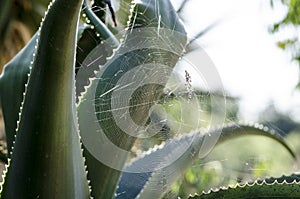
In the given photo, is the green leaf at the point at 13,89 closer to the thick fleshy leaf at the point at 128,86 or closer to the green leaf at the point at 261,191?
the thick fleshy leaf at the point at 128,86

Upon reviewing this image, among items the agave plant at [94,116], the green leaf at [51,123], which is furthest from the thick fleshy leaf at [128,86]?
the green leaf at [51,123]

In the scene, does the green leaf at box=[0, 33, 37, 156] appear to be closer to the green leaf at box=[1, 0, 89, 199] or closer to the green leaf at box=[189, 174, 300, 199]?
the green leaf at box=[1, 0, 89, 199]

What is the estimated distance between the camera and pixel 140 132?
0.91 meters

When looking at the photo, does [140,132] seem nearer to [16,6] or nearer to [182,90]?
[182,90]

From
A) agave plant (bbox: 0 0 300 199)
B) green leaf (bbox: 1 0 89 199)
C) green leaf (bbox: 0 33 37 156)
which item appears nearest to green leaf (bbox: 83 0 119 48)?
agave plant (bbox: 0 0 300 199)

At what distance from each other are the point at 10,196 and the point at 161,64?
0.29m

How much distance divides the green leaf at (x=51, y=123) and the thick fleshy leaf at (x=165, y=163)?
248 mm

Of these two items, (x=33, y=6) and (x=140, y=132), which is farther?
(x=33, y=6)

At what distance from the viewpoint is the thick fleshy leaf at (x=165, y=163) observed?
39.0 inches

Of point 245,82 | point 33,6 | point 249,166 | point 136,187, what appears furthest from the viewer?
point 33,6

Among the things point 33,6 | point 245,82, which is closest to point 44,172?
point 245,82

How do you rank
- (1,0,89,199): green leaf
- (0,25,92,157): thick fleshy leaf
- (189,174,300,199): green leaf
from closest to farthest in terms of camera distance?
(1,0,89,199): green leaf < (189,174,300,199): green leaf < (0,25,92,157): thick fleshy leaf

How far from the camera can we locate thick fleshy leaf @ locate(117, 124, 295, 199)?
3.25 ft

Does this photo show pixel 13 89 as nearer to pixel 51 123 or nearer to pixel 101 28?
pixel 101 28
